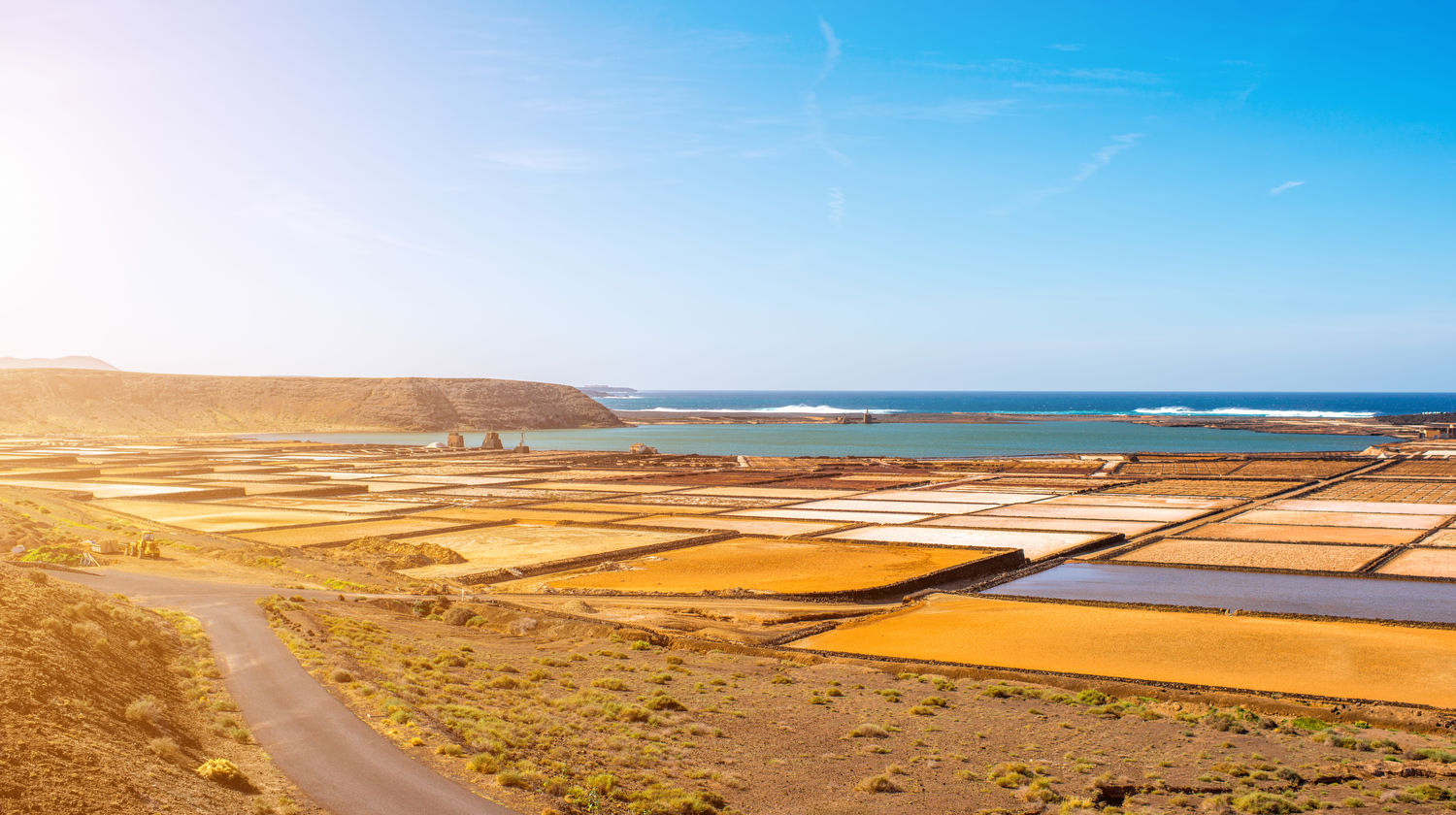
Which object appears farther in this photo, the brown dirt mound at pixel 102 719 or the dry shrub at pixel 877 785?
the dry shrub at pixel 877 785

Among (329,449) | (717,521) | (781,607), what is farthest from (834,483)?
(329,449)

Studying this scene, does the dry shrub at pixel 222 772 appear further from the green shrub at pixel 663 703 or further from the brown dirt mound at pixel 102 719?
the green shrub at pixel 663 703

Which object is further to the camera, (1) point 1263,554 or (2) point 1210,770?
(1) point 1263,554

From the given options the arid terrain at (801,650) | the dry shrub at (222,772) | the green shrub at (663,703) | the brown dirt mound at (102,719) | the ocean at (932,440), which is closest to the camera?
the brown dirt mound at (102,719)

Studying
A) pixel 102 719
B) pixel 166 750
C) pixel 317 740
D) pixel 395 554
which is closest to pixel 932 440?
pixel 395 554

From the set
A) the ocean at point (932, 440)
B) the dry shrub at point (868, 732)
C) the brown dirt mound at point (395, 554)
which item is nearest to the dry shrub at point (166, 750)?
the dry shrub at point (868, 732)

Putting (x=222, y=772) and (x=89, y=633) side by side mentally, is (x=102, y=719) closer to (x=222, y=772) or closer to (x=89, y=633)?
(x=222, y=772)

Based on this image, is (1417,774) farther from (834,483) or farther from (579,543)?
(834,483)
